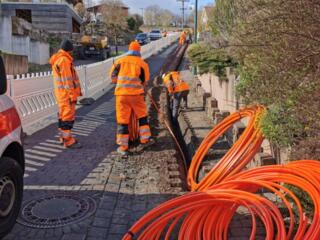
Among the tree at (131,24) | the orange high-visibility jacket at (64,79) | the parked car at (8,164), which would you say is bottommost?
the parked car at (8,164)

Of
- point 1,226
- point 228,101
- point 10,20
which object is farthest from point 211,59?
point 10,20

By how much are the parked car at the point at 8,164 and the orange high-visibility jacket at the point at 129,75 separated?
274cm

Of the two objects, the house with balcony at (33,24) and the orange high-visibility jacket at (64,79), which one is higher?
the house with balcony at (33,24)

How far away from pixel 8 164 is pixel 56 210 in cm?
103

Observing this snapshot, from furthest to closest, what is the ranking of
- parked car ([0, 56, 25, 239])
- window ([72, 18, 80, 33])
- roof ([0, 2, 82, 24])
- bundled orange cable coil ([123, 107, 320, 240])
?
window ([72, 18, 80, 33]) → roof ([0, 2, 82, 24]) → parked car ([0, 56, 25, 239]) → bundled orange cable coil ([123, 107, 320, 240])

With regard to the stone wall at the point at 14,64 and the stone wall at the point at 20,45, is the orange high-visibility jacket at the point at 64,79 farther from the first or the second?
the stone wall at the point at 20,45

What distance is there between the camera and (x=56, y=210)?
4.88 meters

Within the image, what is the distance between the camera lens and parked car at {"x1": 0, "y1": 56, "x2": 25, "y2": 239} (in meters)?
4.00

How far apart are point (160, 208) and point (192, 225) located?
37 centimetres

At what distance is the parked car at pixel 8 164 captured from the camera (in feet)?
13.1

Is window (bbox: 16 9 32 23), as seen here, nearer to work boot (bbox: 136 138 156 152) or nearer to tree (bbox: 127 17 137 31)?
work boot (bbox: 136 138 156 152)

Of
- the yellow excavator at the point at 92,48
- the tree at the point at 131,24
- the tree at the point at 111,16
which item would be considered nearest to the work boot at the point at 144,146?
the yellow excavator at the point at 92,48

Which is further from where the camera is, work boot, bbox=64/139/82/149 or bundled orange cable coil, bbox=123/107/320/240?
work boot, bbox=64/139/82/149

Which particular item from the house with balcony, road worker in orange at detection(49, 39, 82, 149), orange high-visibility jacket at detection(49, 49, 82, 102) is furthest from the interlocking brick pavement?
the house with balcony
